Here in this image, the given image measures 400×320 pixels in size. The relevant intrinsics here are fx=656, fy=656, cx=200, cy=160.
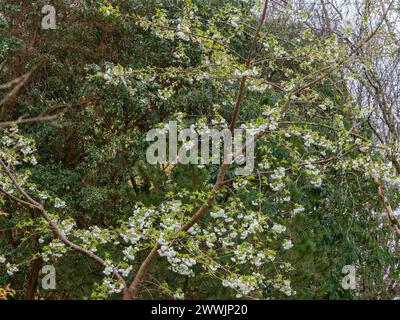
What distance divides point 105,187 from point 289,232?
230 cm

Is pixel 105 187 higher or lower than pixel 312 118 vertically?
lower

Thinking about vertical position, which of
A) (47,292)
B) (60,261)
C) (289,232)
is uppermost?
(289,232)

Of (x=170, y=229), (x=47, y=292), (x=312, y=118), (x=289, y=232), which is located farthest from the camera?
(x=47, y=292)

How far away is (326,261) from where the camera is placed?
17.9 feet

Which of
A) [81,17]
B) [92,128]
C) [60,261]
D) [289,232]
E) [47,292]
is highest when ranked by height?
[81,17]

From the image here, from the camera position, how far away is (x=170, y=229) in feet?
13.7
